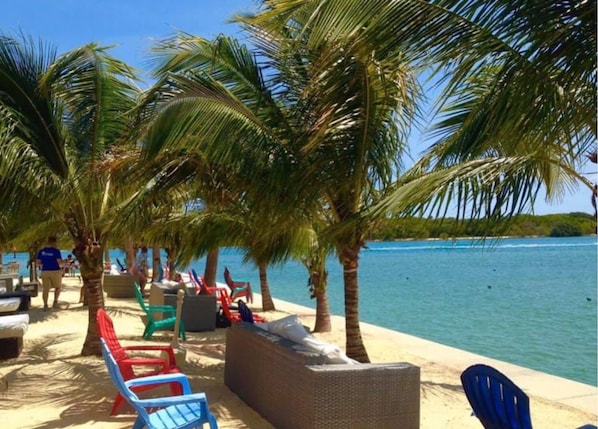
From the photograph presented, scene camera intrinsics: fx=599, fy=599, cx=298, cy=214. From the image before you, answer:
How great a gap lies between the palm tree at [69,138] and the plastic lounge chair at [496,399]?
512 centimetres

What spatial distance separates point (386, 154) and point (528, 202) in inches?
98.3

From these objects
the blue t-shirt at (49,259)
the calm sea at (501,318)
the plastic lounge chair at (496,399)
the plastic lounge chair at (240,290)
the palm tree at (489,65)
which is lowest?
the calm sea at (501,318)

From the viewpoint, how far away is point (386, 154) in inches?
250

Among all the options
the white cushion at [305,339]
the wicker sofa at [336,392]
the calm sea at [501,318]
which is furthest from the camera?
the calm sea at [501,318]

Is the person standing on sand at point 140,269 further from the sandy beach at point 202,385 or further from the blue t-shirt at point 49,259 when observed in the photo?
the sandy beach at point 202,385

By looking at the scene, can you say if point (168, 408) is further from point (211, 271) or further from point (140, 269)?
point (140, 269)

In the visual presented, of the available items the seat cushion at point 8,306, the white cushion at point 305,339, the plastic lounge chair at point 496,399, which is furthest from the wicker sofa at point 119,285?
the plastic lounge chair at point 496,399

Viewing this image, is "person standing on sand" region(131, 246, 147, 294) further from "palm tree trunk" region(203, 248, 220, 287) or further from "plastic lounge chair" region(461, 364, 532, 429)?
"plastic lounge chair" region(461, 364, 532, 429)

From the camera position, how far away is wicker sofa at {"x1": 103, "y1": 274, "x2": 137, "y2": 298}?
663 inches

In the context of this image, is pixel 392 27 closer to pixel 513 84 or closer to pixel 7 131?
pixel 513 84

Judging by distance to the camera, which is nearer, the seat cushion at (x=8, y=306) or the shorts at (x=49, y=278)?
the seat cushion at (x=8, y=306)

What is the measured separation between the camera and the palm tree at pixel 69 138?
7199mm

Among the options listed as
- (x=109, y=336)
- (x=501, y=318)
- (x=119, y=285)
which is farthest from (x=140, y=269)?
(x=109, y=336)

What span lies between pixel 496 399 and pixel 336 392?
3.97 ft
